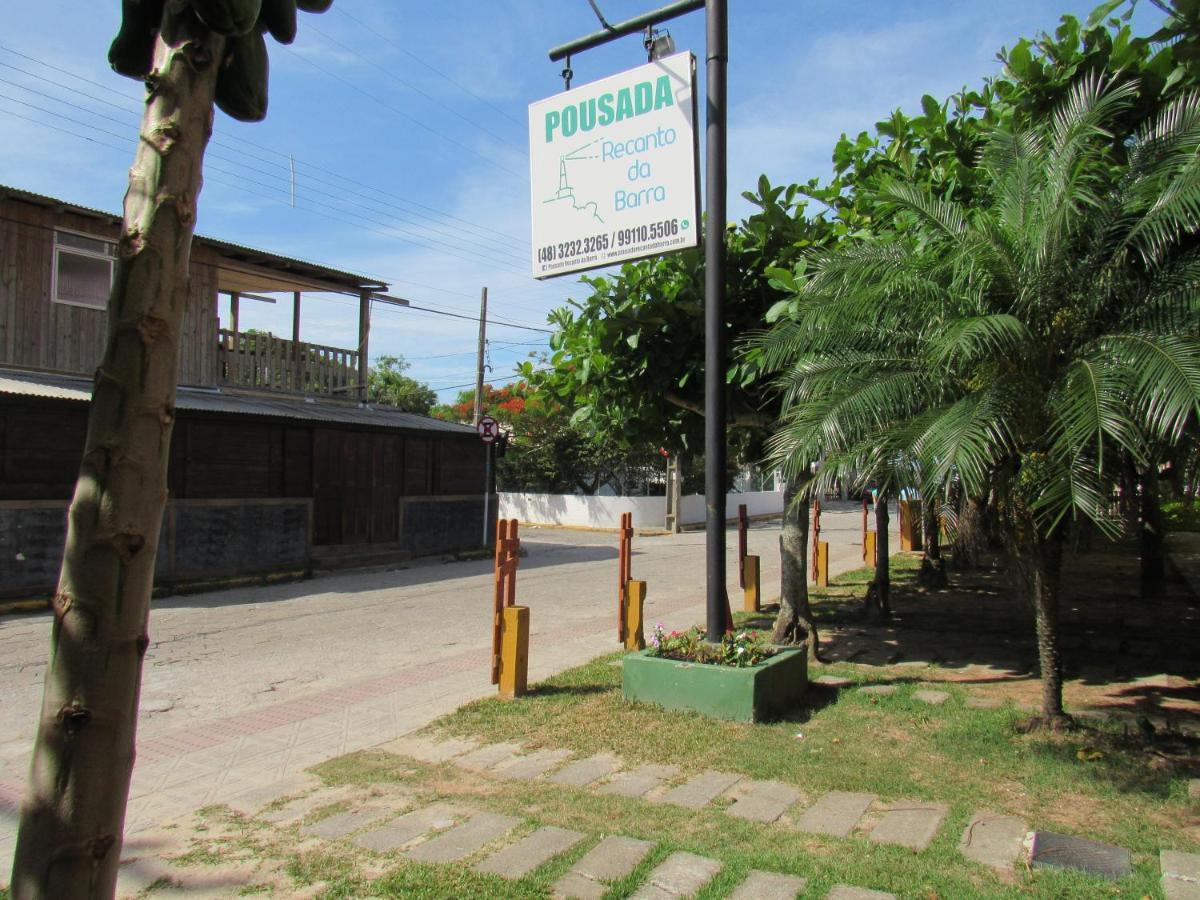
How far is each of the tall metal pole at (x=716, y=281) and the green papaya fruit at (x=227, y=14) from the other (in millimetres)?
5131

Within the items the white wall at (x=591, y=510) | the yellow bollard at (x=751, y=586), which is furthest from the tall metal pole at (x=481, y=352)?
the yellow bollard at (x=751, y=586)

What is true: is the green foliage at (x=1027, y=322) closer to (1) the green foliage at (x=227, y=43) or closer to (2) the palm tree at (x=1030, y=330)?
(2) the palm tree at (x=1030, y=330)

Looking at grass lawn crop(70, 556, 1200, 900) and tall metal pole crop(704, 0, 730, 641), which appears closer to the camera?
grass lawn crop(70, 556, 1200, 900)

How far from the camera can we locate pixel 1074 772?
16.9 feet

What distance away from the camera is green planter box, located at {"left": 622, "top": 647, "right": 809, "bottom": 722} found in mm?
6258

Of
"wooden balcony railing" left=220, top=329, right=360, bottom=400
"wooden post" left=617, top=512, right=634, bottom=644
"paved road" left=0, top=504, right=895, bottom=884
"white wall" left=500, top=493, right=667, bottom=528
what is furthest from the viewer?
"white wall" left=500, top=493, right=667, bottom=528

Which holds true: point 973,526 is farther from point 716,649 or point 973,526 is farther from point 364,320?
point 364,320

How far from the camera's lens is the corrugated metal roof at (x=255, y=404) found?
42.3 feet

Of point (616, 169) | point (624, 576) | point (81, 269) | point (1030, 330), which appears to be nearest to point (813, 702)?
point (624, 576)

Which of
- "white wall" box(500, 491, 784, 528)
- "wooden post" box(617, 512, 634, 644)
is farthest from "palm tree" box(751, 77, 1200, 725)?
"white wall" box(500, 491, 784, 528)

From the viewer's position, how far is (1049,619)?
19.5 feet

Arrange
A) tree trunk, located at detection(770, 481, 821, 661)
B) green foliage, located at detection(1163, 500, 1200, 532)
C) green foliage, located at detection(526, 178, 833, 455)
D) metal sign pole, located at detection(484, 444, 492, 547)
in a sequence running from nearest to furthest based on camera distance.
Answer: green foliage, located at detection(526, 178, 833, 455) → tree trunk, located at detection(770, 481, 821, 661) → metal sign pole, located at detection(484, 444, 492, 547) → green foliage, located at detection(1163, 500, 1200, 532)

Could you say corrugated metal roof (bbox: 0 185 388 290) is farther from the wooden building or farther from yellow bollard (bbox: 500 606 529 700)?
yellow bollard (bbox: 500 606 529 700)

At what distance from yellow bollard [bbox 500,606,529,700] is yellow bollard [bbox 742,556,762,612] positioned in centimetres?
544
